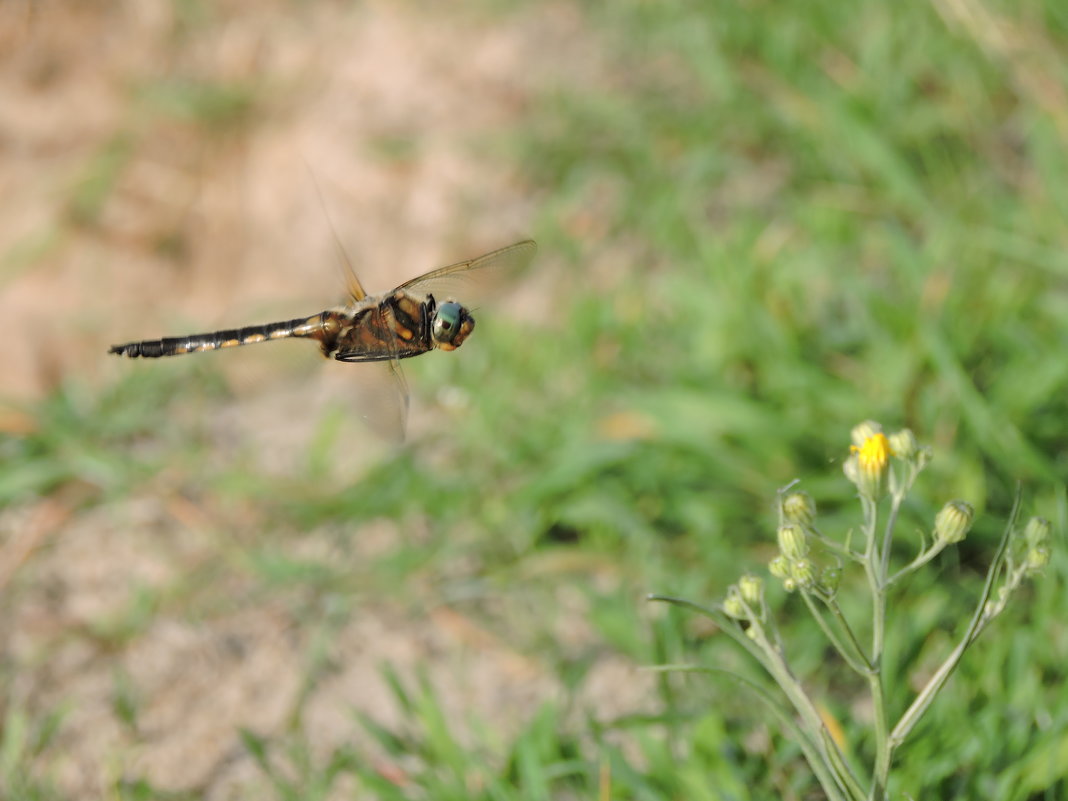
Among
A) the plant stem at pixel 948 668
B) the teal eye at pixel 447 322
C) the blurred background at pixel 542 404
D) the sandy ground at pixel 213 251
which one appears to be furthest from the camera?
the sandy ground at pixel 213 251

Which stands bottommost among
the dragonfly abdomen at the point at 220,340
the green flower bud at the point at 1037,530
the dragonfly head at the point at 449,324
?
the green flower bud at the point at 1037,530

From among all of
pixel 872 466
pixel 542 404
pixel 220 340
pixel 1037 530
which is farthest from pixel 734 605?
pixel 542 404

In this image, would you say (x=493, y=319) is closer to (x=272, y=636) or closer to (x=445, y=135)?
(x=445, y=135)

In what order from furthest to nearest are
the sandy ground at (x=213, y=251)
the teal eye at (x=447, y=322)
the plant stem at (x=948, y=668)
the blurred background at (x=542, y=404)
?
the sandy ground at (x=213, y=251) → the blurred background at (x=542, y=404) → the teal eye at (x=447, y=322) → the plant stem at (x=948, y=668)

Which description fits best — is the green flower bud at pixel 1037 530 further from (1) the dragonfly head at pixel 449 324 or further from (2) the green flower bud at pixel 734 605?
(1) the dragonfly head at pixel 449 324

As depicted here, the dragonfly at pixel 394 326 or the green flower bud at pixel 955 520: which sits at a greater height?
the dragonfly at pixel 394 326

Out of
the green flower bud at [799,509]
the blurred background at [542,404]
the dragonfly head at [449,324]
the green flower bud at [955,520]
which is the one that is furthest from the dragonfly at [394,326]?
the green flower bud at [955,520]

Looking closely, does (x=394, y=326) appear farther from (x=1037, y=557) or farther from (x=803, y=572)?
(x=1037, y=557)
